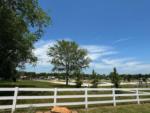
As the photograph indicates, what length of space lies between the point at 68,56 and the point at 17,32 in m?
34.7

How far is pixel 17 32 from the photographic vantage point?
2434 centimetres

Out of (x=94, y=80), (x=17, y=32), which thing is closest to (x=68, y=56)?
(x=94, y=80)

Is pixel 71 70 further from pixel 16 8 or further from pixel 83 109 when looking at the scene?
pixel 83 109

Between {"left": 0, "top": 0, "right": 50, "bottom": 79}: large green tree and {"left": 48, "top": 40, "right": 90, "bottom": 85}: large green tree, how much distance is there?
28490 millimetres

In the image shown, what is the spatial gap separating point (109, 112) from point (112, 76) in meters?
30.3

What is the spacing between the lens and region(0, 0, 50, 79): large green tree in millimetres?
23391

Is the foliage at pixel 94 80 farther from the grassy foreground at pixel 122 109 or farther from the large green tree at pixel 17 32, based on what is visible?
the grassy foreground at pixel 122 109

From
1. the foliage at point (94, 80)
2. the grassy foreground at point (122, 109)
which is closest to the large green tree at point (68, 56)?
the foliage at point (94, 80)

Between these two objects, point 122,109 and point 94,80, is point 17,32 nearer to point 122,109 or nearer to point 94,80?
point 122,109

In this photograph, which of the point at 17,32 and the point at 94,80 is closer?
the point at 17,32

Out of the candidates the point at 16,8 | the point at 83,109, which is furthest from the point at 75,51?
the point at 83,109

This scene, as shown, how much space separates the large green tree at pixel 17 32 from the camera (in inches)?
921

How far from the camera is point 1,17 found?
2267cm

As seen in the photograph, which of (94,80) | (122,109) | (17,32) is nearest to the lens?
(122,109)
